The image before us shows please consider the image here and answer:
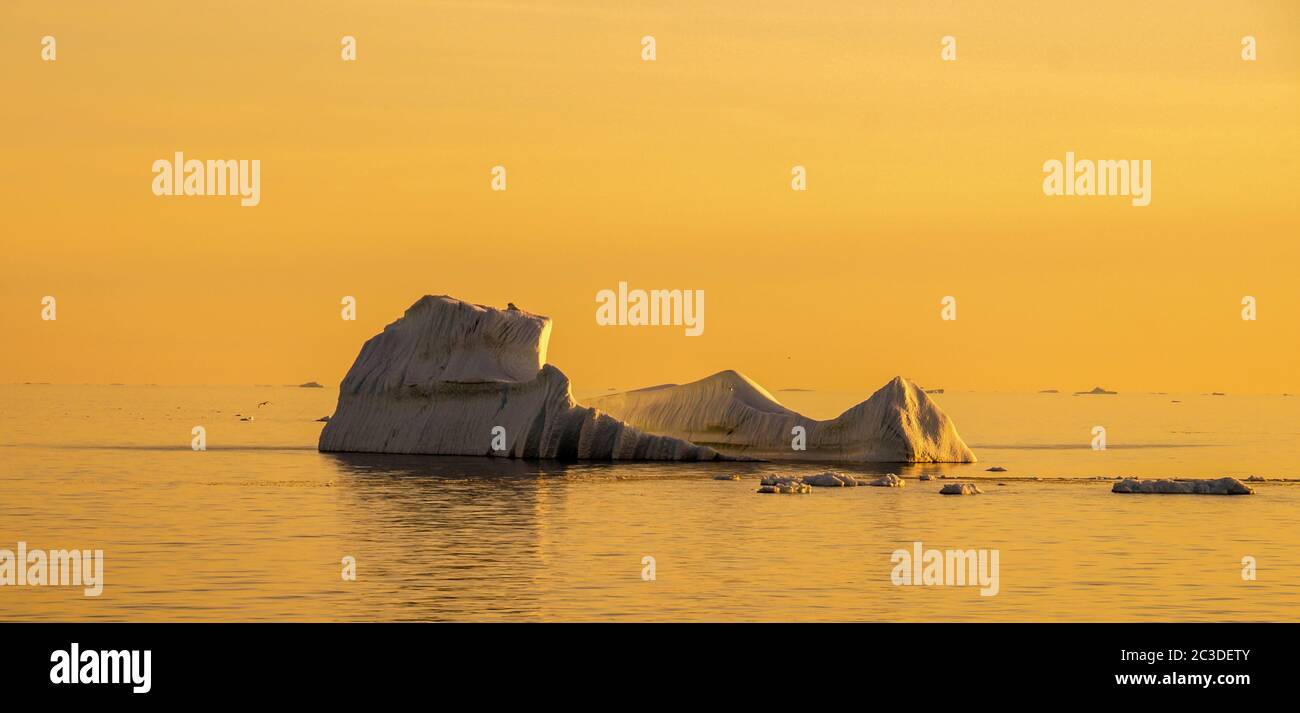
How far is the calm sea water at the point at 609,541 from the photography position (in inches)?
1073

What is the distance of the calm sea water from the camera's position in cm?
2725

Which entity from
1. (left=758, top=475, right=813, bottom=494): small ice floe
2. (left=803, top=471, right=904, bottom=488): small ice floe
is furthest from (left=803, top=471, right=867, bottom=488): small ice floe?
(left=758, top=475, right=813, bottom=494): small ice floe

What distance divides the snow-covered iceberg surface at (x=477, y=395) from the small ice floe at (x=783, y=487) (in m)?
15.3

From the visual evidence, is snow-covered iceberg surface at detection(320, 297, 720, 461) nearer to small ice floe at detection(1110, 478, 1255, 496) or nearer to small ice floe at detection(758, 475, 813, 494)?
small ice floe at detection(758, 475, 813, 494)

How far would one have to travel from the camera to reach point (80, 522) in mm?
41781

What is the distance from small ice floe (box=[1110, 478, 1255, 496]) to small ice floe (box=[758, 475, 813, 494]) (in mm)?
9321

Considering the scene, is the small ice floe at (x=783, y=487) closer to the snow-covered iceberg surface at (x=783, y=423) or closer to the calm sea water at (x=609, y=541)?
the calm sea water at (x=609, y=541)

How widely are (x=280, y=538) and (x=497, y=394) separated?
3229 centimetres

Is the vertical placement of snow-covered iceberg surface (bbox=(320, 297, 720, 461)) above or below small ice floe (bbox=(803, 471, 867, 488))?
above

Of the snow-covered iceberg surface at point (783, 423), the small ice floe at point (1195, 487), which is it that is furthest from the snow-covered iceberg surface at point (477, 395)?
the small ice floe at point (1195, 487)

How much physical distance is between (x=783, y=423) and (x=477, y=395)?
1249 cm

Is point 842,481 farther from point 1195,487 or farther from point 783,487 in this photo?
point 1195,487
